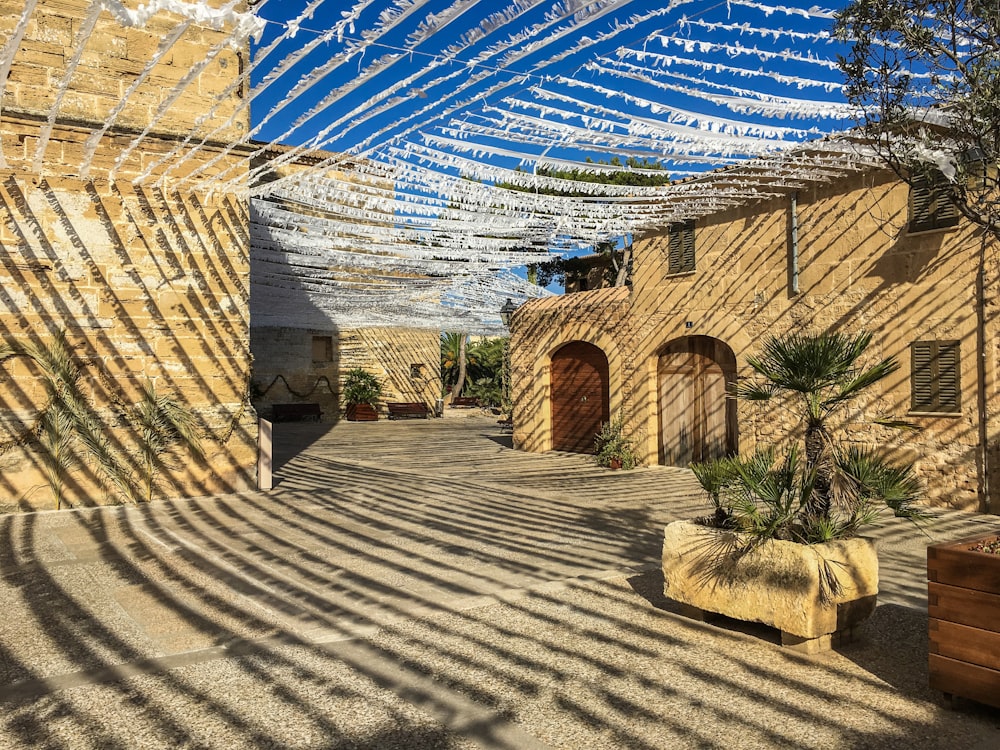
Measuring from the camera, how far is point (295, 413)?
20.0 meters

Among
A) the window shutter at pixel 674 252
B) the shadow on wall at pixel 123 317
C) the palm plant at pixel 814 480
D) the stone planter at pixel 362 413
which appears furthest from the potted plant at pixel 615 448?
the stone planter at pixel 362 413

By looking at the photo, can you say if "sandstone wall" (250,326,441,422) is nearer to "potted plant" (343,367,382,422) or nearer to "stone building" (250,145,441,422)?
"stone building" (250,145,441,422)

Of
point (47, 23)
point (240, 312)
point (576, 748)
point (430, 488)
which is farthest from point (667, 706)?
point (47, 23)

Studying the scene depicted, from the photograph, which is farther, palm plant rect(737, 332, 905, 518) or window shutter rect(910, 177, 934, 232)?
window shutter rect(910, 177, 934, 232)

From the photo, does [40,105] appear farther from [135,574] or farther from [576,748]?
[576,748]

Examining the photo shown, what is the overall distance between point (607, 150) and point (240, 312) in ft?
14.3

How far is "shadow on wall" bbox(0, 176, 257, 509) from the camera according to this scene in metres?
7.08

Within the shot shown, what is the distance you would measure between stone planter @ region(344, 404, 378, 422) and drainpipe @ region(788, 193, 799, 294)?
1423 cm

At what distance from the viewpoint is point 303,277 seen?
40.0 ft

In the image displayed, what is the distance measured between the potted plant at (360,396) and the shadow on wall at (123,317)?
1285 centimetres

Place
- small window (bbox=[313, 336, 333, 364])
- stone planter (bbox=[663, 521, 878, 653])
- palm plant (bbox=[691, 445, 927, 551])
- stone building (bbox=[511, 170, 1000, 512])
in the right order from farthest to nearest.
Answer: small window (bbox=[313, 336, 333, 364])
stone building (bbox=[511, 170, 1000, 512])
palm plant (bbox=[691, 445, 927, 551])
stone planter (bbox=[663, 521, 878, 653])

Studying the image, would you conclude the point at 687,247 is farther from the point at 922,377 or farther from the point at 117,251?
the point at 117,251

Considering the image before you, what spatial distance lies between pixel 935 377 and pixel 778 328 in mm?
1982

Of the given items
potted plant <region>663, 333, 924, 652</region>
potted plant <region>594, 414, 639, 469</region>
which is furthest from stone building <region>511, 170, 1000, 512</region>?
potted plant <region>663, 333, 924, 652</region>
